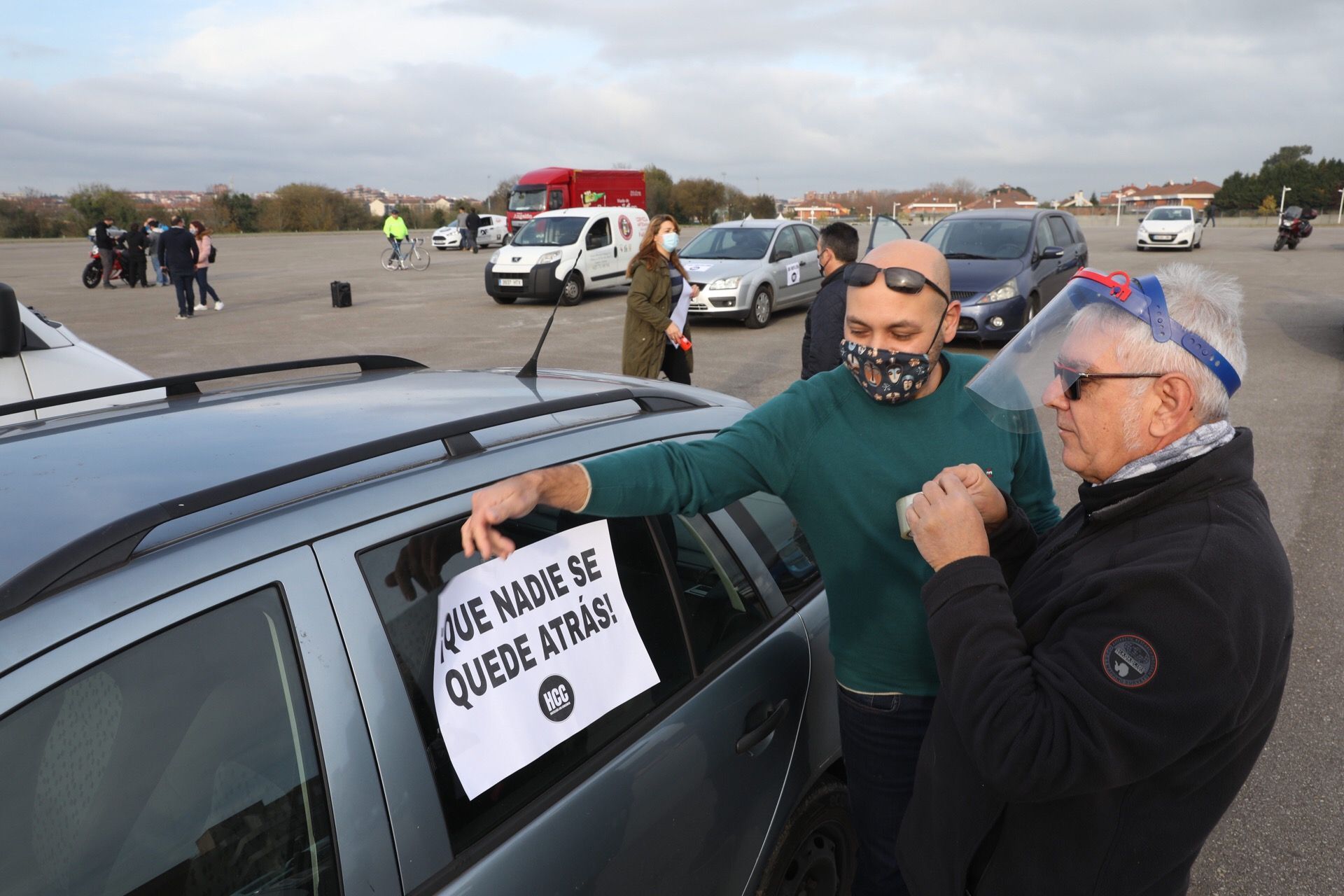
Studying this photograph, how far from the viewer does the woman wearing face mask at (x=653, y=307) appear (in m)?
7.22

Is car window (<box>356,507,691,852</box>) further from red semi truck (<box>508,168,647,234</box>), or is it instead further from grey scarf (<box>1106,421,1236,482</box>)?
red semi truck (<box>508,168,647,234</box>)

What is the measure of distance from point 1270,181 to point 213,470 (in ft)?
272

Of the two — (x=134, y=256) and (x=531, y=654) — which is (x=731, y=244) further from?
(x=134, y=256)

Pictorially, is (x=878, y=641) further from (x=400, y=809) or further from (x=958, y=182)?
(x=958, y=182)

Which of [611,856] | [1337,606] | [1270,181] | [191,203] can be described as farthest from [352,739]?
[1270,181]

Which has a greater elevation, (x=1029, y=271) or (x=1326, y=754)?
(x=1029, y=271)

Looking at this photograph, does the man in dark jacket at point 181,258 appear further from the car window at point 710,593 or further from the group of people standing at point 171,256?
the car window at point 710,593

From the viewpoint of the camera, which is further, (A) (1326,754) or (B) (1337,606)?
(B) (1337,606)

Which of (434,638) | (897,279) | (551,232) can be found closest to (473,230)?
(551,232)

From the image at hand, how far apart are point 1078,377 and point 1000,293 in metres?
10.7

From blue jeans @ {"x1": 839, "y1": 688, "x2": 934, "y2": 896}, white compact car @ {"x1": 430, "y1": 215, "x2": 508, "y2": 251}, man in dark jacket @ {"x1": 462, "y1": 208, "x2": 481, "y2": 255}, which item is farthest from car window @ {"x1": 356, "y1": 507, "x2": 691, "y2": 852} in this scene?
white compact car @ {"x1": 430, "y1": 215, "x2": 508, "y2": 251}

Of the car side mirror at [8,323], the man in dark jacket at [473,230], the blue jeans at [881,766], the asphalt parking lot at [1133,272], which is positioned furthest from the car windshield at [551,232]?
the man in dark jacket at [473,230]

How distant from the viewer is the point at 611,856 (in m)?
1.64

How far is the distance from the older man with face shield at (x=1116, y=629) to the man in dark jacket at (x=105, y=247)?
24.3m
